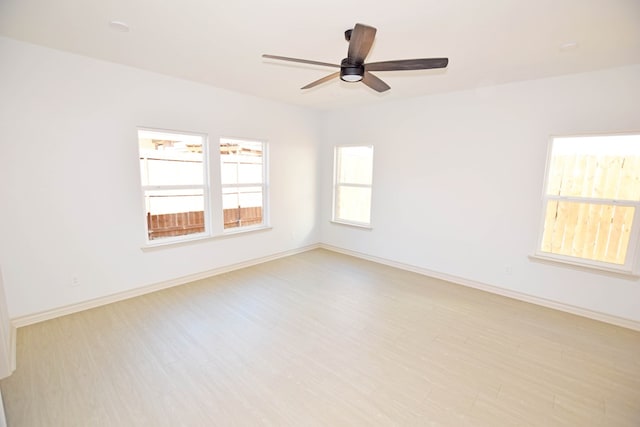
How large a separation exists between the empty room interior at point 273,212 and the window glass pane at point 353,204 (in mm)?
315

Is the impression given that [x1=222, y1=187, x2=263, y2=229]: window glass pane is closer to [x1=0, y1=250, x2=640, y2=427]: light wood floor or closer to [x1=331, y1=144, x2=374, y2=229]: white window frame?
[x1=0, y1=250, x2=640, y2=427]: light wood floor

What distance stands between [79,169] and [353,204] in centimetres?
399

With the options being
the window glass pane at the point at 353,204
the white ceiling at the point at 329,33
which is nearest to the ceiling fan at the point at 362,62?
the white ceiling at the point at 329,33

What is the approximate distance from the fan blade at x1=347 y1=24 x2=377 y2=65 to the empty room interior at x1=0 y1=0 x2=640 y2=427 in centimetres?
2

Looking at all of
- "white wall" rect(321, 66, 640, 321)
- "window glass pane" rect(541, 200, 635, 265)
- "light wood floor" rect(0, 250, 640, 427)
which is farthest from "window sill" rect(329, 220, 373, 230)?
"window glass pane" rect(541, 200, 635, 265)

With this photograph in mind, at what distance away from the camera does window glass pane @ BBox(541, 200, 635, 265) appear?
3.07m

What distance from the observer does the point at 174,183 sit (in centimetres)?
379

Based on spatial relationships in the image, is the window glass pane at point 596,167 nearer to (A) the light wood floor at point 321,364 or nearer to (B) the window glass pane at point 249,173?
(A) the light wood floor at point 321,364

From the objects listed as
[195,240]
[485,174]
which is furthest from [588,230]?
[195,240]

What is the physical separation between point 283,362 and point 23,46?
3.69 meters

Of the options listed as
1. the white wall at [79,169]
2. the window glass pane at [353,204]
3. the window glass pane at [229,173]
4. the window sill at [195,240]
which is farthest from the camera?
the window glass pane at [353,204]

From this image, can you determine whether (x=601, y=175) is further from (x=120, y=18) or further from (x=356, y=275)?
(x=120, y=18)

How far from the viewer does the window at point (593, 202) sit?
300 cm

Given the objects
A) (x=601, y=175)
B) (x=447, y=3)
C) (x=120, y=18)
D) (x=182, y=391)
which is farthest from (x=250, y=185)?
(x=601, y=175)
